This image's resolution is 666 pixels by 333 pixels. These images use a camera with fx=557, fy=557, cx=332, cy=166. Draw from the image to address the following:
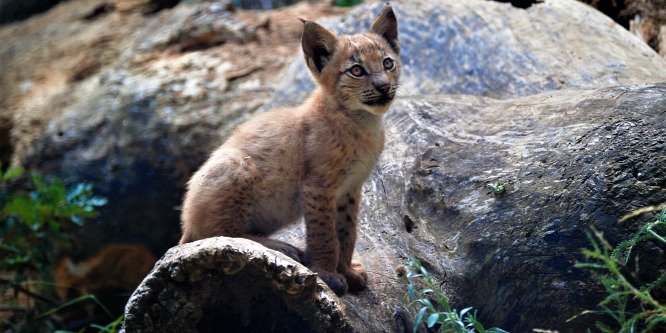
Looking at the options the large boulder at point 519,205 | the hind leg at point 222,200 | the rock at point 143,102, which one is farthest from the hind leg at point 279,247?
the rock at point 143,102

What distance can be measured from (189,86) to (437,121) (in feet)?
11.9

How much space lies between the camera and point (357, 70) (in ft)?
13.9

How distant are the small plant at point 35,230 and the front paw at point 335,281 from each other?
11.0 ft

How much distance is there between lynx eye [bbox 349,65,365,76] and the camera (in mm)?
4223

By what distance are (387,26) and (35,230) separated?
445 centimetres

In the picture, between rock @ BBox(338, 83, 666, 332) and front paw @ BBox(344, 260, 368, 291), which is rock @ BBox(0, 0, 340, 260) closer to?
rock @ BBox(338, 83, 666, 332)

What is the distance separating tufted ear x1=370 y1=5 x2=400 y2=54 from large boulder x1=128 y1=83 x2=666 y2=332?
94 centimetres

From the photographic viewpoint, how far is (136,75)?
7.57 metres

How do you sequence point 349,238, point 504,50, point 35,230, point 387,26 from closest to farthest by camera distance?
point 349,238 < point 387,26 < point 35,230 < point 504,50

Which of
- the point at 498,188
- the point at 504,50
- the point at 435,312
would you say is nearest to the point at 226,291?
the point at 435,312

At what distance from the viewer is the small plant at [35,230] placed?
599 cm

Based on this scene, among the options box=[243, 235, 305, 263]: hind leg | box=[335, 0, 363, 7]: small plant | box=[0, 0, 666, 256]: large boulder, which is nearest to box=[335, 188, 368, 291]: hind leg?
box=[243, 235, 305, 263]: hind leg

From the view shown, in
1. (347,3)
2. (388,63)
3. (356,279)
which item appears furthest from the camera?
(347,3)

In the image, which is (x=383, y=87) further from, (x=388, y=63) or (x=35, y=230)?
(x=35, y=230)
